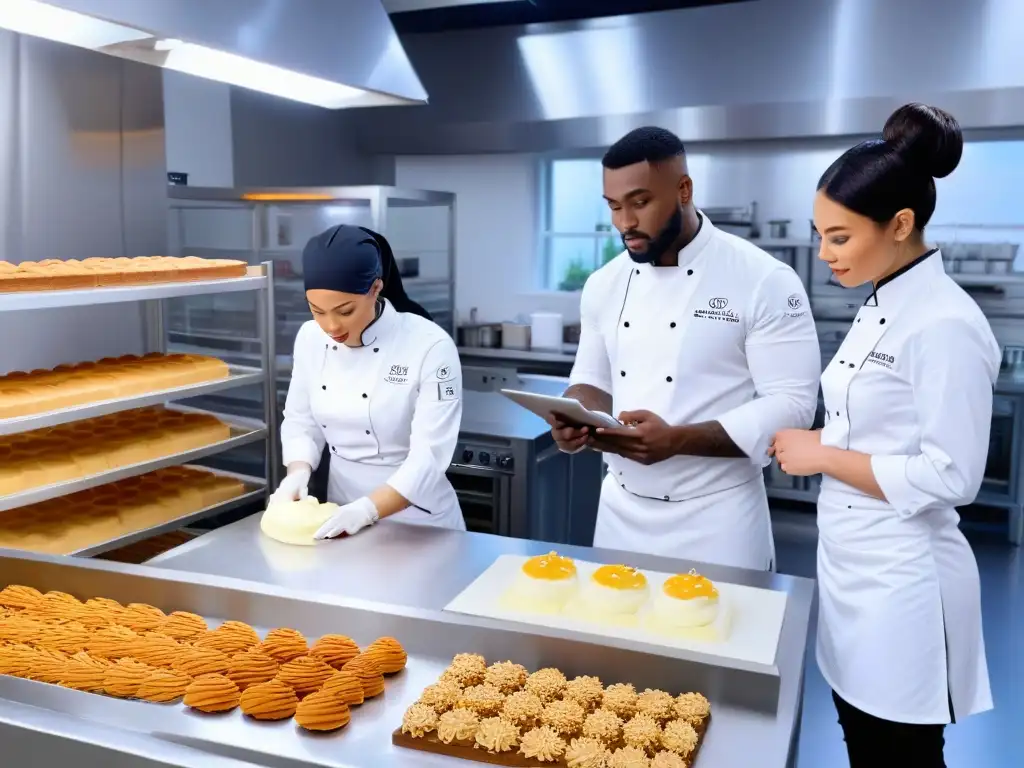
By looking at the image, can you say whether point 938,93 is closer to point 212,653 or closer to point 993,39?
point 993,39

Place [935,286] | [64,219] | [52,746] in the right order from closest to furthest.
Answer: [52,746]
[935,286]
[64,219]

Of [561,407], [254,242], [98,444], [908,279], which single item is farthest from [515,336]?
[908,279]

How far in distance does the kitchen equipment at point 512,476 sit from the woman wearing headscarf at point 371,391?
88 cm

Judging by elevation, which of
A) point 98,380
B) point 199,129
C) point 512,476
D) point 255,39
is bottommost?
point 512,476

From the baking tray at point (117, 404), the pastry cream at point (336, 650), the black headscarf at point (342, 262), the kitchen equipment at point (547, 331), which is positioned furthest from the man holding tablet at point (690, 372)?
the kitchen equipment at point (547, 331)

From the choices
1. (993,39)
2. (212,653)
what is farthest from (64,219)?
(993,39)

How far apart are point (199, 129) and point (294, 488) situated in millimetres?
3279

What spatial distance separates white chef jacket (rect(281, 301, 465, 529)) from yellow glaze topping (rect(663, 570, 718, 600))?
0.90 meters

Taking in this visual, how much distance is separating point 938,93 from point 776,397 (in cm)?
339

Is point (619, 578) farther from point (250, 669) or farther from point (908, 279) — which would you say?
point (908, 279)

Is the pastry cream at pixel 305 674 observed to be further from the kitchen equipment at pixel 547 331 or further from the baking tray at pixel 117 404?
the kitchen equipment at pixel 547 331

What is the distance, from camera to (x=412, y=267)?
5148 millimetres

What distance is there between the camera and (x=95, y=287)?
2348 millimetres

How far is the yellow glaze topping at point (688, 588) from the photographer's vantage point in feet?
5.14
